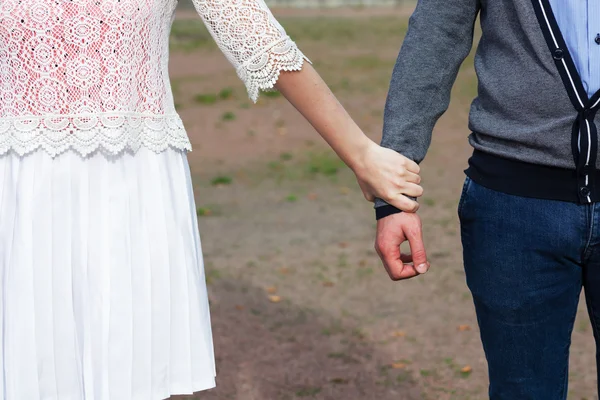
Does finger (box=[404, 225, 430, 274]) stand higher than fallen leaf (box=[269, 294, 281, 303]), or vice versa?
fallen leaf (box=[269, 294, 281, 303])

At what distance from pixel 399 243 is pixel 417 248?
52 mm

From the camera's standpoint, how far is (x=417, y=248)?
8.31ft

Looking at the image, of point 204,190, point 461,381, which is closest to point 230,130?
point 204,190

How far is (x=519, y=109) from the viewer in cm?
228

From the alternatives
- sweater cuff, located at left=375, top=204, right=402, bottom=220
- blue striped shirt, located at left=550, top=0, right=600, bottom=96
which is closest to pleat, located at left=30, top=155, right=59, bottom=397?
sweater cuff, located at left=375, top=204, right=402, bottom=220

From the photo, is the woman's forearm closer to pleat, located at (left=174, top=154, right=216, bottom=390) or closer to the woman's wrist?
the woman's wrist

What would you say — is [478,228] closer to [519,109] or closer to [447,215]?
[519,109]

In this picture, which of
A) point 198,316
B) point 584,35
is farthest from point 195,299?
point 584,35

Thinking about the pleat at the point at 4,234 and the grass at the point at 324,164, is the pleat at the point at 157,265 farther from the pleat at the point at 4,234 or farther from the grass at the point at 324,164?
the grass at the point at 324,164

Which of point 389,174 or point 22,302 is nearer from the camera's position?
point 22,302

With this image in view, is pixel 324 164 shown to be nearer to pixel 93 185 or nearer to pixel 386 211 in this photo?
pixel 386 211

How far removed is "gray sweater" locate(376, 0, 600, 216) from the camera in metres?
2.22

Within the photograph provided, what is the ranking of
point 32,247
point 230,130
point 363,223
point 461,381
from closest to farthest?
point 32,247, point 461,381, point 363,223, point 230,130

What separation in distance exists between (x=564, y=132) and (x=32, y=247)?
1277mm
